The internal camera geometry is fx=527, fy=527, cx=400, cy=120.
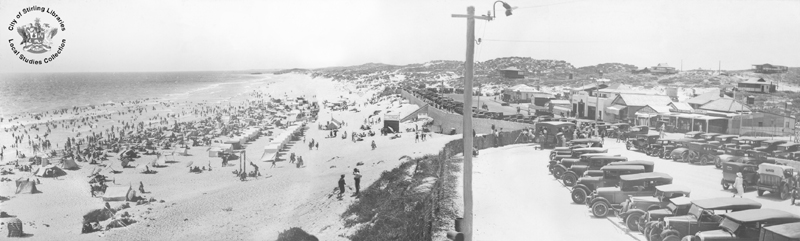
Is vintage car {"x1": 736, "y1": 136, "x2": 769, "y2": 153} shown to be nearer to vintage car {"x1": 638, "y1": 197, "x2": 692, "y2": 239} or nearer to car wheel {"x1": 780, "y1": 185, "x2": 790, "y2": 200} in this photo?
car wheel {"x1": 780, "y1": 185, "x2": 790, "y2": 200}

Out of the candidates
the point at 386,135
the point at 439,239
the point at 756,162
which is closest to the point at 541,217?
the point at 439,239

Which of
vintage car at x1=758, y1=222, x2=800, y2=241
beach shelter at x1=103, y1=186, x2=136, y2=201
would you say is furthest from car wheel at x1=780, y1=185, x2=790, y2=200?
beach shelter at x1=103, y1=186, x2=136, y2=201

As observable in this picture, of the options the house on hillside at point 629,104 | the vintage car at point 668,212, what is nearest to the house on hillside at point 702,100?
the house on hillside at point 629,104

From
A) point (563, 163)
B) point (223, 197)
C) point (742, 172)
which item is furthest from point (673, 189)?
point (223, 197)

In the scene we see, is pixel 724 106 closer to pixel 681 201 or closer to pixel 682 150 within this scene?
pixel 682 150

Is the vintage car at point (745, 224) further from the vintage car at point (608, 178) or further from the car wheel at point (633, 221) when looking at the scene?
the vintage car at point (608, 178)

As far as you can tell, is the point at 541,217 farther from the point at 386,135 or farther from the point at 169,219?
the point at 386,135
